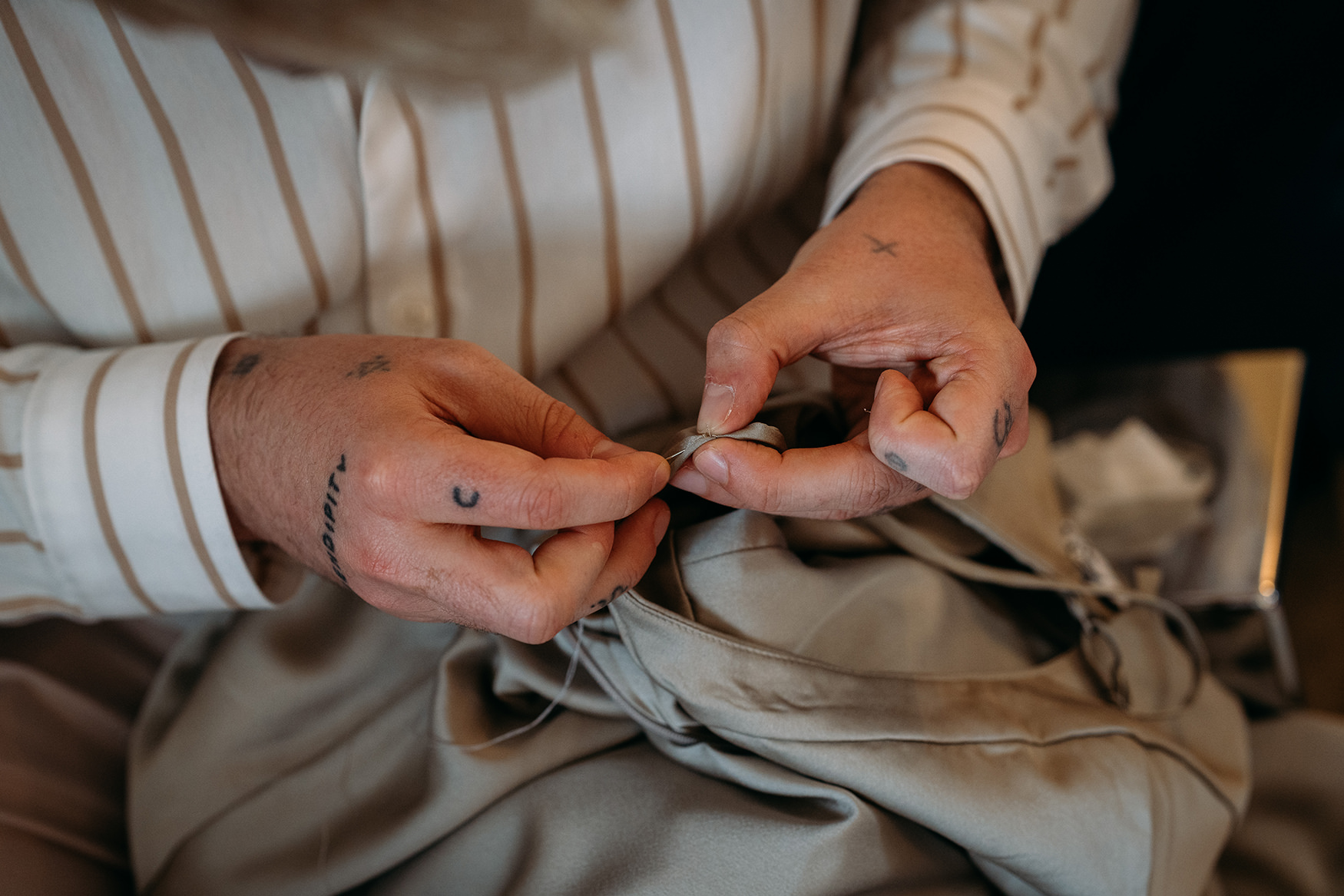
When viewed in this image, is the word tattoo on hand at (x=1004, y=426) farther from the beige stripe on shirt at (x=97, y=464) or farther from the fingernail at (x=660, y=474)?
the beige stripe on shirt at (x=97, y=464)

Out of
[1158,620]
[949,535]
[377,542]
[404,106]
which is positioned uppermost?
[404,106]

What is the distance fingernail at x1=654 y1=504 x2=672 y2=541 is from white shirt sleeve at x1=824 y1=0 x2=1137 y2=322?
1.11 feet

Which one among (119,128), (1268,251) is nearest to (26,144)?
(119,128)

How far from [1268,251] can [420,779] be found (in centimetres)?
132

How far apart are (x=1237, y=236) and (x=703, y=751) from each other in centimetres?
115

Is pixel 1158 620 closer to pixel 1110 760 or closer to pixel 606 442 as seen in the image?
pixel 1110 760

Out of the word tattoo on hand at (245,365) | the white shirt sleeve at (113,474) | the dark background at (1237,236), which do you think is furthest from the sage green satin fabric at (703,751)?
the dark background at (1237,236)

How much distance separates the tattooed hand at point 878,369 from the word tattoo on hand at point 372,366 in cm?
20

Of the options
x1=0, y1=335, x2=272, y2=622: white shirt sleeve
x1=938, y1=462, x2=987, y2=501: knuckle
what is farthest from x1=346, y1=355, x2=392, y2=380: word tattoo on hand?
x1=938, y1=462, x2=987, y2=501: knuckle

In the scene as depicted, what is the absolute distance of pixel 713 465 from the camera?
1.55ft

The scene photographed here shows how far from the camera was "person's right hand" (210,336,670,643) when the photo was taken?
0.43 m

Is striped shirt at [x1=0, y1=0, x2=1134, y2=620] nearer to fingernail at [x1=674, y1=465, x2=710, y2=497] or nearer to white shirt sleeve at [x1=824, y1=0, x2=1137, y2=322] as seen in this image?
Answer: white shirt sleeve at [x1=824, y1=0, x2=1137, y2=322]

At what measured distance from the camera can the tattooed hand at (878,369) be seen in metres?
0.46

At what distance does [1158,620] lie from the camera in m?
0.74
